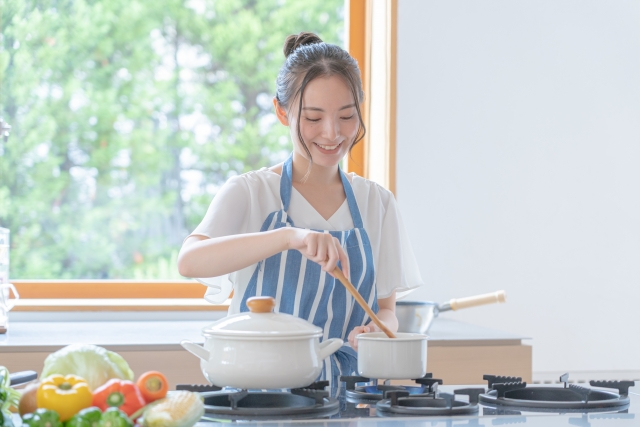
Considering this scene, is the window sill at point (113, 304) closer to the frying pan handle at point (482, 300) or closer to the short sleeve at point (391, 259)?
the frying pan handle at point (482, 300)

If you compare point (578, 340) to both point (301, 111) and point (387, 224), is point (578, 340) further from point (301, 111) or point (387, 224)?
point (301, 111)

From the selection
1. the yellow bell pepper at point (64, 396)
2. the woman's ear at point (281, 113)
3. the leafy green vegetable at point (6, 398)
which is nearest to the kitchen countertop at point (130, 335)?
the woman's ear at point (281, 113)

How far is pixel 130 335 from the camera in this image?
2.18m

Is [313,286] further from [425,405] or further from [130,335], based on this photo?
[130,335]

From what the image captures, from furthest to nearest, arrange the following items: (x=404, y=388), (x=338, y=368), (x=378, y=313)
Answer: (x=378, y=313), (x=338, y=368), (x=404, y=388)

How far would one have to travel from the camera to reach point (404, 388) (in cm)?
120

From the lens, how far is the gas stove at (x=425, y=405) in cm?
99

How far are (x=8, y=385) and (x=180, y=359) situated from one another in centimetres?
106

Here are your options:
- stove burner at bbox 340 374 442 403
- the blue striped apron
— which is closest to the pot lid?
stove burner at bbox 340 374 442 403

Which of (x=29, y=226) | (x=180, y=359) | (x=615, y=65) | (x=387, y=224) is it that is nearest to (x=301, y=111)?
(x=387, y=224)

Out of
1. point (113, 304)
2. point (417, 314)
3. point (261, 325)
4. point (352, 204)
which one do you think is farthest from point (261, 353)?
point (113, 304)

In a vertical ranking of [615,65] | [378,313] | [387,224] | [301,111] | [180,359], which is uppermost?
[615,65]

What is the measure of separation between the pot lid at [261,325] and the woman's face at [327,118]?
1.83 feet

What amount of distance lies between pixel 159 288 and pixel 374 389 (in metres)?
1.83
